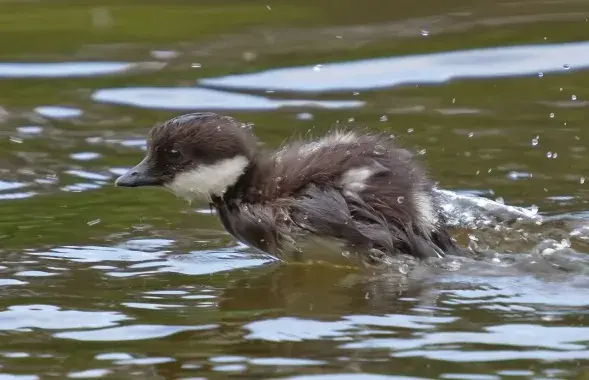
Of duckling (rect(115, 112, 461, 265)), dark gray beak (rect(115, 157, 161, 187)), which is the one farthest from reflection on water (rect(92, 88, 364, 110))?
dark gray beak (rect(115, 157, 161, 187))

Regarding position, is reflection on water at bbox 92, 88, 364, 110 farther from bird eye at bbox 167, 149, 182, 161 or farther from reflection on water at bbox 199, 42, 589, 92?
bird eye at bbox 167, 149, 182, 161

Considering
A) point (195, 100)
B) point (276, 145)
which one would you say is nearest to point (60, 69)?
point (195, 100)

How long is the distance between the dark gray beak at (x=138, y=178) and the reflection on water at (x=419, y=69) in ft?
11.2

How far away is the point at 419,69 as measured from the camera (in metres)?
10.2

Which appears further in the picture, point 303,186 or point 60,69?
point 60,69

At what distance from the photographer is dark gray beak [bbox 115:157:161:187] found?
21.6ft

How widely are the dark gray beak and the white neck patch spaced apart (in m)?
0.12

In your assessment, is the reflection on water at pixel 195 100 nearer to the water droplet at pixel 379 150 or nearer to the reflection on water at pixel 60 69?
the reflection on water at pixel 60 69

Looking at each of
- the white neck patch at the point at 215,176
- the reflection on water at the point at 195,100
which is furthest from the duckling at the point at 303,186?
the reflection on water at the point at 195,100

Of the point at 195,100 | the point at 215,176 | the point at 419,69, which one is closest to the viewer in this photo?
the point at 215,176

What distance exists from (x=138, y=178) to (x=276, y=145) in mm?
2054

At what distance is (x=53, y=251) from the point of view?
664 cm

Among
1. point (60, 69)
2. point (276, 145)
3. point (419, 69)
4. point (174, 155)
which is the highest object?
point (60, 69)

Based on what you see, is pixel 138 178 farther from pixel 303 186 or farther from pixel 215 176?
pixel 303 186
